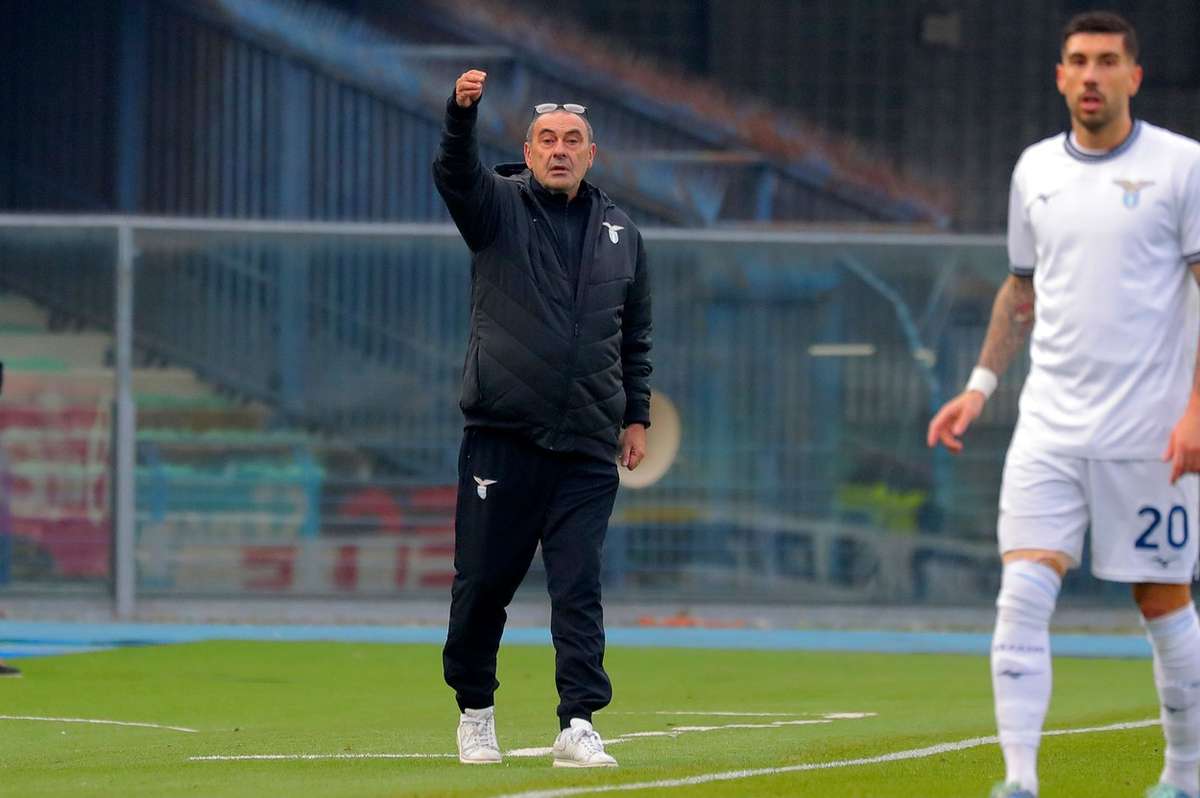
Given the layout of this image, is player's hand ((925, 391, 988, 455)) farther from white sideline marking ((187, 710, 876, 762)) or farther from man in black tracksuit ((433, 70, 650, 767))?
white sideline marking ((187, 710, 876, 762))

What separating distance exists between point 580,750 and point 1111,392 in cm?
196

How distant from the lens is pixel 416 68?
18.2m

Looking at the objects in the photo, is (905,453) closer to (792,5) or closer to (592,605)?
(792,5)

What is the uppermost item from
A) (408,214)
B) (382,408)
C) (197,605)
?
(408,214)

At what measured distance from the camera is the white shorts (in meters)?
5.88

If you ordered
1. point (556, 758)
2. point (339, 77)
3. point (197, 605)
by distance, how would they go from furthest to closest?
1. point (339, 77)
2. point (197, 605)
3. point (556, 758)

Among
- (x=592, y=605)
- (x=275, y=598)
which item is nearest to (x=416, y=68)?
(x=275, y=598)

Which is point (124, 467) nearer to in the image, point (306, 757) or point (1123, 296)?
Result: point (306, 757)

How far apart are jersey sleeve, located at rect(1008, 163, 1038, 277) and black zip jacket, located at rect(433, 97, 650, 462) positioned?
1486mm

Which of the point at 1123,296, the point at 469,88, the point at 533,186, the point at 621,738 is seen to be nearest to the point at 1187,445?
the point at 1123,296

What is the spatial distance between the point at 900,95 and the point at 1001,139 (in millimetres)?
839

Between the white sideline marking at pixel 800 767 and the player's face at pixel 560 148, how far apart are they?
1.76 m

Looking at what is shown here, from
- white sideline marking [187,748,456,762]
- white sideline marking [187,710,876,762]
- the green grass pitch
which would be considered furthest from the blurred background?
white sideline marking [187,748,456,762]

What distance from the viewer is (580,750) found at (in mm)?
7031
